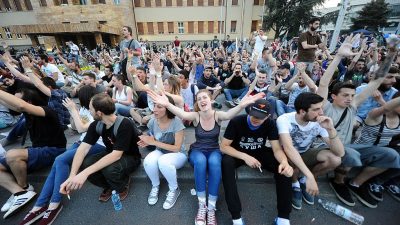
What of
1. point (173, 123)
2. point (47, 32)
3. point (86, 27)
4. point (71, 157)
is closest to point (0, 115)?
point (71, 157)

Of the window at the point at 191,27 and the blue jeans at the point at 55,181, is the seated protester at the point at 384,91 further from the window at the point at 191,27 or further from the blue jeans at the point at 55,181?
the window at the point at 191,27

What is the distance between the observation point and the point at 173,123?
2750 mm

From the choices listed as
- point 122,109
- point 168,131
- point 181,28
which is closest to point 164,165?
point 168,131

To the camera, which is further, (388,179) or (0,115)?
(0,115)

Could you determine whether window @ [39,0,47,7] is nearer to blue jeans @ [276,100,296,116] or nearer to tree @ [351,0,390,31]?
blue jeans @ [276,100,296,116]

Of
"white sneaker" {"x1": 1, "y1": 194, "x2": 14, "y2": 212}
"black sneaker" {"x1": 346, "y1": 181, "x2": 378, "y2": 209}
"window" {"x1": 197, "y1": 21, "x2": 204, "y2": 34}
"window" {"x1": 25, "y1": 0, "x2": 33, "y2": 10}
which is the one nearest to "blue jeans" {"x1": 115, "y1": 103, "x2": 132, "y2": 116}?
"white sneaker" {"x1": 1, "y1": 194, "x2": 14, "y2": 212}

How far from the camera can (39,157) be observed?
9.18 ft

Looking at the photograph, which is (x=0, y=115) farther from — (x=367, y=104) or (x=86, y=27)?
(x=86, y=27)

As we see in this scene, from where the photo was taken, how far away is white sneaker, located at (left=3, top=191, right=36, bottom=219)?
2.47 m

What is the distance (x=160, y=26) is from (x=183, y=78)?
3089 cm

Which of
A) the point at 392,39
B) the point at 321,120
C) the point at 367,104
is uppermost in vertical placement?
the point at 392,39

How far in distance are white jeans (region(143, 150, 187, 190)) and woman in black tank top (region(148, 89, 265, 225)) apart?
22cm

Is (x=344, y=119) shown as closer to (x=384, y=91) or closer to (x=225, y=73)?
(x=384, y=91)

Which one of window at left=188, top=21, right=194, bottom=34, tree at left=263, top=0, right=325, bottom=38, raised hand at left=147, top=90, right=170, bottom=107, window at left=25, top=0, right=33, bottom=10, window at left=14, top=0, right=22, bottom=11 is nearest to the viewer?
raised hand at left=147, top=90, right=170, bottom=107
